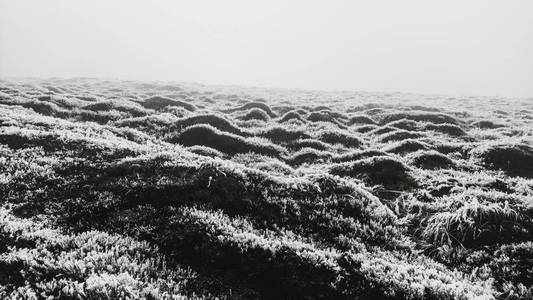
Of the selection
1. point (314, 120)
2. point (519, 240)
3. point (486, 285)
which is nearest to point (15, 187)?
point (486, 285)

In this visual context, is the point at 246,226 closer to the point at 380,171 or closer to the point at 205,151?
the point at 380,171

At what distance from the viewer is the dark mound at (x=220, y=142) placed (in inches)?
806

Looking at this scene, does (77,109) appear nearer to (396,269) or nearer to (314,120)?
(314,120)

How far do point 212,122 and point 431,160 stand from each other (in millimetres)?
12619

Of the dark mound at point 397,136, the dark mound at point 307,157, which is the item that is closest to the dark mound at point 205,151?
the dark mound at point 307,157

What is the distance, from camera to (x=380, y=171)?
1611 centimetres

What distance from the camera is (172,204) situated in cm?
998

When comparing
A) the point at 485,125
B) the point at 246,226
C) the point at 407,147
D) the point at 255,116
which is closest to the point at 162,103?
the point at 255,116

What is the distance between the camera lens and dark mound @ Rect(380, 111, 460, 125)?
108ft

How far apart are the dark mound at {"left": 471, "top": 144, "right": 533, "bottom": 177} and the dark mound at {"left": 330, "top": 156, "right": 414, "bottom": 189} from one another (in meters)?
4.82

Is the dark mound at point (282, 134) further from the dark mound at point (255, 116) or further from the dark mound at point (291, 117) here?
the dark mound at point (255, 116)

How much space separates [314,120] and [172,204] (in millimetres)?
23224

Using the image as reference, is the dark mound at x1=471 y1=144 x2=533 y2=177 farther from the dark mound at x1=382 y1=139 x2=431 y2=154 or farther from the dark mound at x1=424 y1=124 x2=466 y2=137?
the dark mound at x1=424 y1=124 x2=466 y2=137

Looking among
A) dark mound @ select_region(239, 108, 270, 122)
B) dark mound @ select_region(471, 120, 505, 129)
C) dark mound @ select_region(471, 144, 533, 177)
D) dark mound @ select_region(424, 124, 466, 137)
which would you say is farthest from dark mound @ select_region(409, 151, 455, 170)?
dark mound @ select_region(471, 120, 505, 129)
